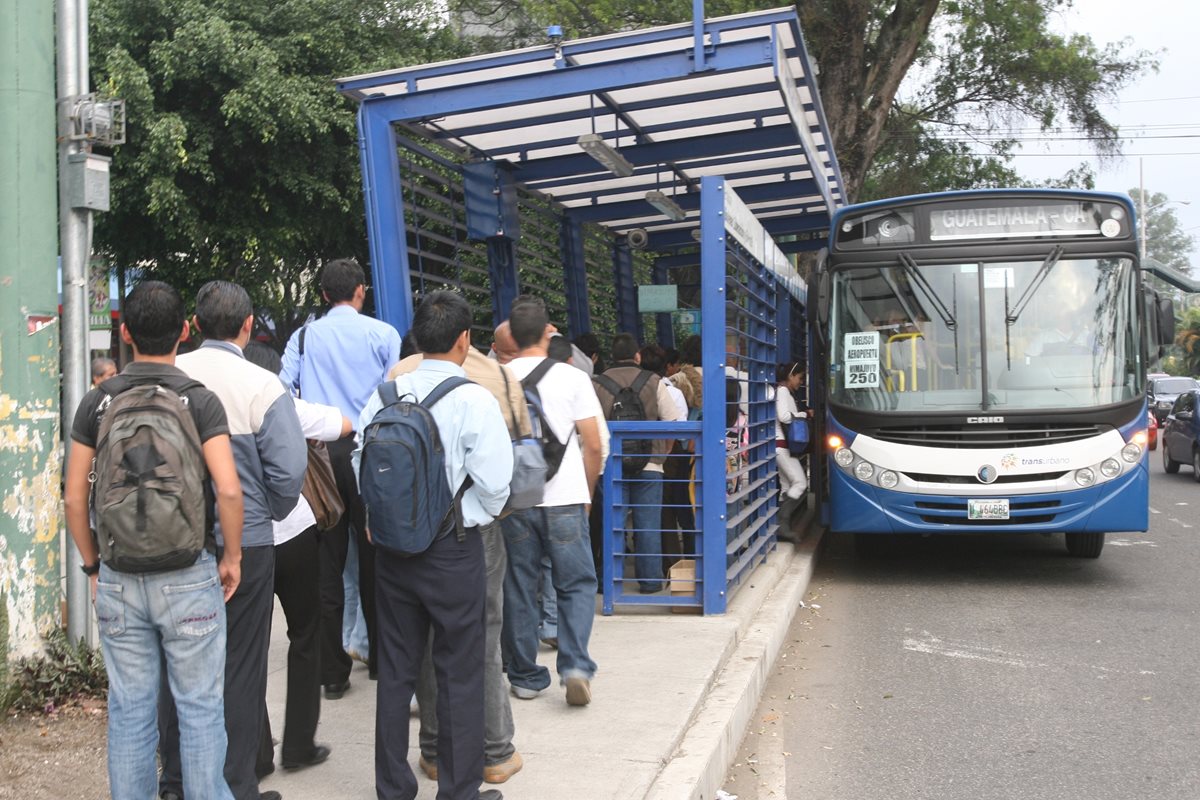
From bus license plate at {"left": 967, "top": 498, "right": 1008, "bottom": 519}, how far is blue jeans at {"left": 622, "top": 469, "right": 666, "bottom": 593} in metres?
2.85

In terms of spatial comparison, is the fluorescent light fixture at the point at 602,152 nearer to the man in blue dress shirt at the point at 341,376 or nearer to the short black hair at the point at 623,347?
the short black hair at the point at 623,347

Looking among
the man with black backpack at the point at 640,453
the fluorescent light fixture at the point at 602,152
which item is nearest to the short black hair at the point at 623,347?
the man with black backpack at the point at 640,453

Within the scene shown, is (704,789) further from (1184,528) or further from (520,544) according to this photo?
(1184,528)

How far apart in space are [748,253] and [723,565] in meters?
2.30

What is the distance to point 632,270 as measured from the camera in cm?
1415

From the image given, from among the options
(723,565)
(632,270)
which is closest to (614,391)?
(723,565)

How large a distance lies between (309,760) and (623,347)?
3.91m

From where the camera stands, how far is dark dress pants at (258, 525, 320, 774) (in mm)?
4426

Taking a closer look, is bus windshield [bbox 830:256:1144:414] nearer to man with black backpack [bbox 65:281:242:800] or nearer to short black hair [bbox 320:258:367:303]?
short black hair [bbox 320:258:367:303]

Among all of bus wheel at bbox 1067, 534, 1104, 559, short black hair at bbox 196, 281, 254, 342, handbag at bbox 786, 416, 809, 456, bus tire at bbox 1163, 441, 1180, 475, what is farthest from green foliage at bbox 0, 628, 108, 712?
bus tire at bbox 1163, 441, 1180, 475

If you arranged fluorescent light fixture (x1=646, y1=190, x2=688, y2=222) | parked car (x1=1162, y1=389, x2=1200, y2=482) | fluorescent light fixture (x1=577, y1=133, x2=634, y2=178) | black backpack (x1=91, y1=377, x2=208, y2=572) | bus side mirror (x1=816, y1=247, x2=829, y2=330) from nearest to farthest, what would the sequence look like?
black backpack (x1=91, y1=377, x2=208, y2=572) < fluorescent light fixture (x1=577, y1=133, x2=634, y2=178) < bus side mirror (x1=816, y1=247, x2=829, y2=330) < fluorescent light fixture (x1=646, y1=190, x2=688, y2=222) < parked car (x1=1162, y1=389, x2=1200, y2=482)

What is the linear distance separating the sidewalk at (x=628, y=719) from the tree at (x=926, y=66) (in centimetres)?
1280

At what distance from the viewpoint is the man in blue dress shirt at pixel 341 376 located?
5398 mm

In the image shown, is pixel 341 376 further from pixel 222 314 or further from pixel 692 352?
pixel 692 352
